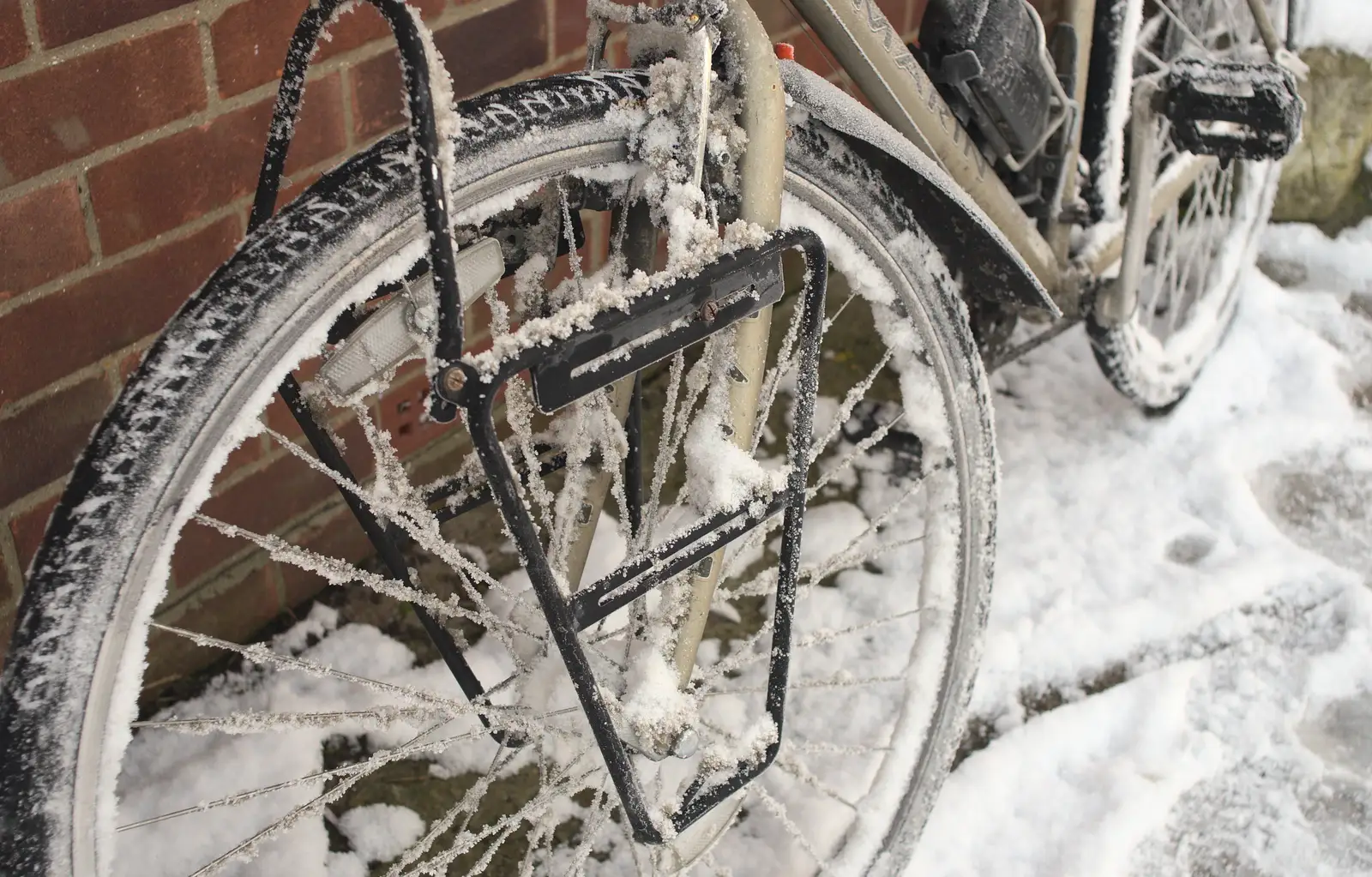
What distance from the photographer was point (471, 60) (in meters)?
1.47

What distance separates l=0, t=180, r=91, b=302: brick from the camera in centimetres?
111

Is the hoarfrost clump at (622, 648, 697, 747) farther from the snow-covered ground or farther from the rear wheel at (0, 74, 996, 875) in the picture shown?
the snow-covered ground

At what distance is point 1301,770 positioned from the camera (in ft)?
4.93

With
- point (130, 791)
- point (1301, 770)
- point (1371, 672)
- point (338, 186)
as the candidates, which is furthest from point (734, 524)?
point (1371, 672)

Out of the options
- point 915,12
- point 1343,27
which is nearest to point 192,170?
point 915,12

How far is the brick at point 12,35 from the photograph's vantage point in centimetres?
101

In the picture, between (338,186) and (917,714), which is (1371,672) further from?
(338,186)

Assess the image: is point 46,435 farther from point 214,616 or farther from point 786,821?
point 786,821

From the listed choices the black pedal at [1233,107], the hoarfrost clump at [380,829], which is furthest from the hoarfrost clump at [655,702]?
the black pedal at [1233,107]

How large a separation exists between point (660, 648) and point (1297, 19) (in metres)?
1.68

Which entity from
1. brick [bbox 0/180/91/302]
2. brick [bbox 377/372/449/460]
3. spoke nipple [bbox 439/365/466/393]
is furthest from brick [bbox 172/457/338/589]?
spoke nipple [bbox 439/365/466/393]

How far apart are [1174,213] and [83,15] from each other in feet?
5.19

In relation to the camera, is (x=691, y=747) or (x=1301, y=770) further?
(x=1301, y=770)

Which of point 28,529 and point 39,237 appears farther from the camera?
point 28,529
